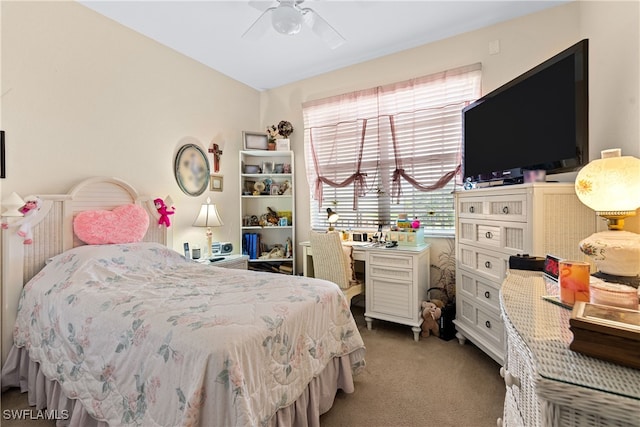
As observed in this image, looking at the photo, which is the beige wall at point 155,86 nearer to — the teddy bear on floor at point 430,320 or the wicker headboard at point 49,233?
the wicker headboard at point 49,233

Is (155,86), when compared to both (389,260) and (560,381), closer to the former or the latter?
(389,260)

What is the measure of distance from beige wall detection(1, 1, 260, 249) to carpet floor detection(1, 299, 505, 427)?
162 cm

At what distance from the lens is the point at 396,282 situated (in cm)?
274

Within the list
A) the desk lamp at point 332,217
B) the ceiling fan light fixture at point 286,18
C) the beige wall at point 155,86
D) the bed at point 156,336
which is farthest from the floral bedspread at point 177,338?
the ceiling fan light fixture at point 286,18

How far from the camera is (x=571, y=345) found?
65cm

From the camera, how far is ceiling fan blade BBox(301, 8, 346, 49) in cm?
221

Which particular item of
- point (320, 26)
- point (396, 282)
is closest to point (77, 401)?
point (396, 282)

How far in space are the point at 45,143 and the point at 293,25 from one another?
201 cm

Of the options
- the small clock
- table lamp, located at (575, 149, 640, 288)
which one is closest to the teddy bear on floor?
table lamp, located at (575, 149, 640, 288)

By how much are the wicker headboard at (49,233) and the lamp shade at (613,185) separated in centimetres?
313

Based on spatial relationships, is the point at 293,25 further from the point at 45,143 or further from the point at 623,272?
the point at 623,272

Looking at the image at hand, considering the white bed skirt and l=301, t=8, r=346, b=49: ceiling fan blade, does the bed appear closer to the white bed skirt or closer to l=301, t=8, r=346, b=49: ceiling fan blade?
the white bed skirt

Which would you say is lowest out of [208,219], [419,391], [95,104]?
[419,391]

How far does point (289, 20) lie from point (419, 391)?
2.69m
